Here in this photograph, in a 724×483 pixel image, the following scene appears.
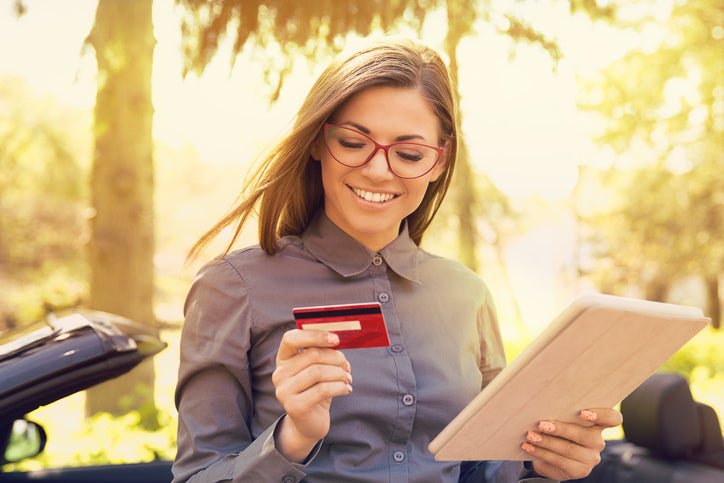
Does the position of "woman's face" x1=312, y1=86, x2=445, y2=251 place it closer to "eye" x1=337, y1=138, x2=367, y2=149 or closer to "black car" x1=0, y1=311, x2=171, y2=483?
"eye" x1=337, y1=138, x2=367, y2=149

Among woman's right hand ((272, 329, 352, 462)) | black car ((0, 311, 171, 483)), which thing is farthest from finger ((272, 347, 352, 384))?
black car ((0, 311, 171, 483))

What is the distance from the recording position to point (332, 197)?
2.08 metres

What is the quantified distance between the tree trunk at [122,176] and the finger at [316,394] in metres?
3.98

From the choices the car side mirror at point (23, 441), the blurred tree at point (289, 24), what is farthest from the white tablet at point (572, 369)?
the blurred tree at point (289, 24)

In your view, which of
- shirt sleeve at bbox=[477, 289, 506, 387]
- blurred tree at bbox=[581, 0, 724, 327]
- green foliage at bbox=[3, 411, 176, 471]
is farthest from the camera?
blurred tree at bbox=[581, 0, 724, 327]

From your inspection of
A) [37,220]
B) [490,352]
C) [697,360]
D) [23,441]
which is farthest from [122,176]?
[37,220]

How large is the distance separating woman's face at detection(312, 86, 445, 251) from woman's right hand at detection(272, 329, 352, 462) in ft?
1.88

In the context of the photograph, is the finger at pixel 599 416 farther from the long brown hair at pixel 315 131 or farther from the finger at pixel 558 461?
the long brown hair at pixel 315 131

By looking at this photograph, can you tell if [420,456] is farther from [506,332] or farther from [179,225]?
[179,225]

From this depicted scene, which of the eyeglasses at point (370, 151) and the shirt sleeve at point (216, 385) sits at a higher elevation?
the eyeglasses at point (370, 151)

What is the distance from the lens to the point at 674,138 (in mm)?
11328

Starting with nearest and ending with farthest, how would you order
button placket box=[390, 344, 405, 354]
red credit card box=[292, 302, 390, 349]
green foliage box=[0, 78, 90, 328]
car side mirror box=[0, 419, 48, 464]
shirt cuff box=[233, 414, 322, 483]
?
red credit card box=[292, 302, 390, 349] < shirt cuff box=[233, 414, 322, 483] < button placket box=[390, 344, 405, 354] < car side mirror box=[0, 419, 48, 464] < green foliage box=[0, 78, 90, 328]

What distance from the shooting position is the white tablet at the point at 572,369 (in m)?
1.48

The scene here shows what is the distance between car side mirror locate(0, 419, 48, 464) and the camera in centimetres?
244
